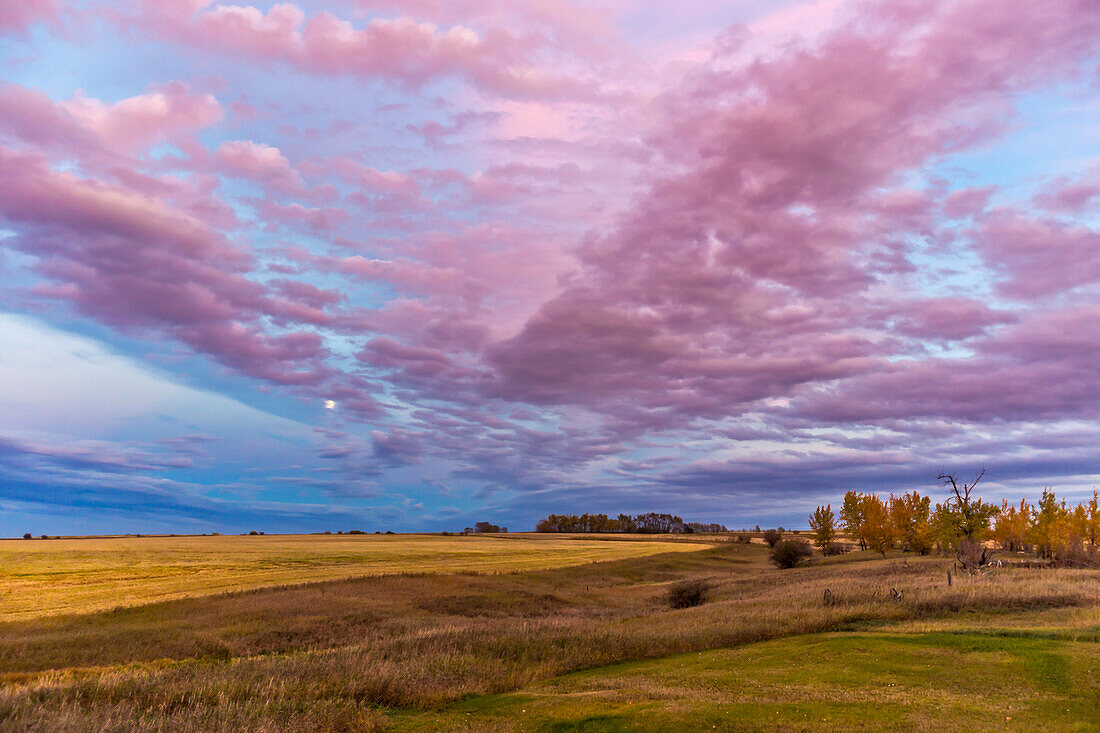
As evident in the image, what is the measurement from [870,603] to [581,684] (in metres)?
19.0

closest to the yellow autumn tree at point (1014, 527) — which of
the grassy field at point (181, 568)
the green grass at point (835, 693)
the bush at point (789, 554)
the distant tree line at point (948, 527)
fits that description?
the distant tree line at point (948, 527)

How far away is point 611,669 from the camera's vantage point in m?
21.8

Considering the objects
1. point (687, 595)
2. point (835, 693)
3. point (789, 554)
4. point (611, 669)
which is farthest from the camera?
point (789, 554)

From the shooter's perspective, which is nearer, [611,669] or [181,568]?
[611,669]

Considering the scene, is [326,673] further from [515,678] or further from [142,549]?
[142,549]

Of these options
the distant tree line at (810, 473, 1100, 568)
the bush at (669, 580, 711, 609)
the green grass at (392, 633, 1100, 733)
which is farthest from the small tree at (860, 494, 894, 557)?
the green grass at (392, 633, 1100, 733)

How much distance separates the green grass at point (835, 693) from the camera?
42.6 ft

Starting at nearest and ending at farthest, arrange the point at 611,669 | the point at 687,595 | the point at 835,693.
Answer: the point at 835,693 < the point at 611,669 < the point at 687,595

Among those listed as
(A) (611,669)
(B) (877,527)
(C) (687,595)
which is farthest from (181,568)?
(B) (877,527)

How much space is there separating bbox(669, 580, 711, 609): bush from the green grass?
95.5 feet

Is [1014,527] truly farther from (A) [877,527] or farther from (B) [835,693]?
(B) [835,693]

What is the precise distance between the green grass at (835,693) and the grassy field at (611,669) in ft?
0.25

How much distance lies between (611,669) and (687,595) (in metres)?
31.2

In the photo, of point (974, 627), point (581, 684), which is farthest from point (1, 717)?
point (974, 627)
